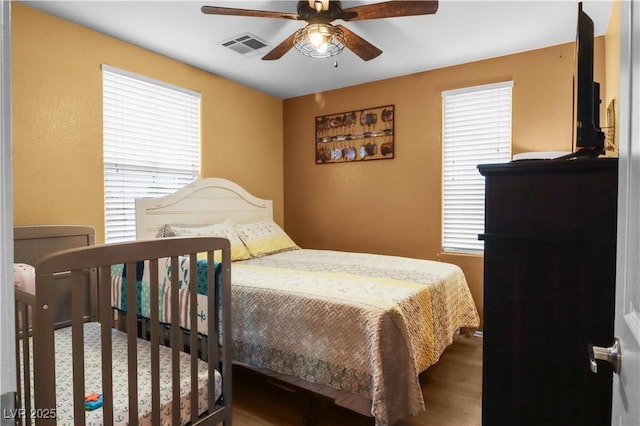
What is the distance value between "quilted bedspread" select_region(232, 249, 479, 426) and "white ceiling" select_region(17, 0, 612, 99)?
1769 millimetres

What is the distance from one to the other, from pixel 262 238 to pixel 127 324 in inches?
91.4

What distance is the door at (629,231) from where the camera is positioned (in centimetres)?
58

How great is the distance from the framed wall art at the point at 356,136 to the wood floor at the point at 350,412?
2.16 m

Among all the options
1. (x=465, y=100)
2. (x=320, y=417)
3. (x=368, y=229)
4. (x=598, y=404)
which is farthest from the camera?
(x=368, y=229)

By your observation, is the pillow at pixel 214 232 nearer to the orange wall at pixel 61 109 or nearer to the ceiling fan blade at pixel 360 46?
the orange wall at pixel 61 109

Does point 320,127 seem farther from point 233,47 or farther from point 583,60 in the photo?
point 583,60

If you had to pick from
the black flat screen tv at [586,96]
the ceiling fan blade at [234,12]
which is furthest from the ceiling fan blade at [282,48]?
the black flat screen tv at [586,96]

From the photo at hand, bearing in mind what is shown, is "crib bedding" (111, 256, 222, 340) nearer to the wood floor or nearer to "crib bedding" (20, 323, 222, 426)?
"crib bedding" (20, 323, 222, 426)

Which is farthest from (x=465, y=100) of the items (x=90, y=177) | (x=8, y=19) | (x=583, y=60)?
(x=8, y=19)

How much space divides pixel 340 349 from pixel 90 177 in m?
2.17

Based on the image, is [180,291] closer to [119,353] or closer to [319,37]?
[119,353]

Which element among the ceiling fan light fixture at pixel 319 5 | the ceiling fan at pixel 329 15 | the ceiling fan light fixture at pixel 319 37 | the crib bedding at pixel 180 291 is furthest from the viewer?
the ceiling fan light fixture at pixel 319 37

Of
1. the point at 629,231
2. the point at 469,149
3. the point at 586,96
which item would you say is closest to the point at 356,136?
the point at 469,149

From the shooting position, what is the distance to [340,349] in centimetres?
185
